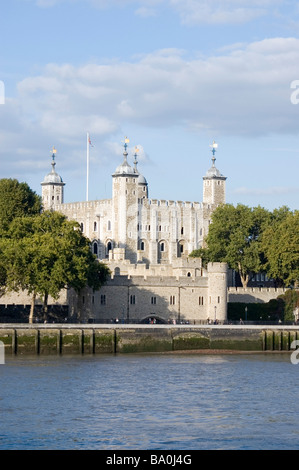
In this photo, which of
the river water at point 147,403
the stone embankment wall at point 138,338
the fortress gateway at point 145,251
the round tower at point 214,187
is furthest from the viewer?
the round tower at point 214,187

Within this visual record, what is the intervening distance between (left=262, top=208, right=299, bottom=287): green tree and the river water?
30458 mm

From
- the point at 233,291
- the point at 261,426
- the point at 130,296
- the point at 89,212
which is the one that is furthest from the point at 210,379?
the point at 89,212

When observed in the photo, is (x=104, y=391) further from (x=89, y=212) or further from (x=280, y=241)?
(x=89, y=212)

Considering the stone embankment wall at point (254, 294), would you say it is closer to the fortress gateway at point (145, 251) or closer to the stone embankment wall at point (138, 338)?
the fortress gateway at point (145, 251)

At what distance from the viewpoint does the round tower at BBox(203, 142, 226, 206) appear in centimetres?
12838

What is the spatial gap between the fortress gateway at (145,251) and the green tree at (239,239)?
6310mm

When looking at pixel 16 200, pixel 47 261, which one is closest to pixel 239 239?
pixel 16 200

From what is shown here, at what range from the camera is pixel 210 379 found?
57.5 metres

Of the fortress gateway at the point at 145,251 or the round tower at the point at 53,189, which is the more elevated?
the round tower at the point at 53,189

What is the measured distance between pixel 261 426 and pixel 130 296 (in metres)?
40.5

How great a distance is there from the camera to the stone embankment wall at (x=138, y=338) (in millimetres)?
69375

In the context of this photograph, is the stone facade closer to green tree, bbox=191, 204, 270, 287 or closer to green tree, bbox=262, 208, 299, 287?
green tree, bbox=191, 204, 270, 287

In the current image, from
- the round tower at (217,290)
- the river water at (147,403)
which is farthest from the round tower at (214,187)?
the river water at (147,403)

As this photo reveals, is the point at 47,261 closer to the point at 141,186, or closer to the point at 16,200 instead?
the point at 16,200
